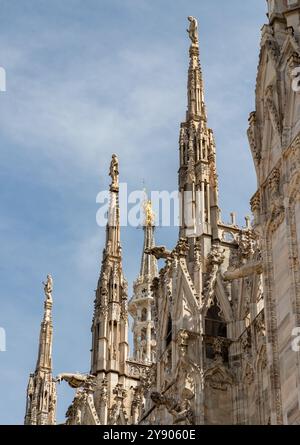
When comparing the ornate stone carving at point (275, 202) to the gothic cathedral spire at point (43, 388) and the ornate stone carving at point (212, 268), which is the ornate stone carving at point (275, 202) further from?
the gothic cathedral spire at point (43, 388)

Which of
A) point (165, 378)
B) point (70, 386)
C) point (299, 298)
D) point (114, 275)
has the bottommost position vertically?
point (299, 298)

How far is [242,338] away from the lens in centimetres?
3322

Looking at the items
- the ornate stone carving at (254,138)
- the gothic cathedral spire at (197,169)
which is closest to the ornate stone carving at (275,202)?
the ornate stone carving at (254,138)

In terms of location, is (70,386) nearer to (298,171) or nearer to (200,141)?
(200,141)

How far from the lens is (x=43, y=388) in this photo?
50125 millimetres

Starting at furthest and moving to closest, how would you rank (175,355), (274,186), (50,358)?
(50,358) < (175,355) < (274,186)

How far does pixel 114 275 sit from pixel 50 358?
634 centimetres

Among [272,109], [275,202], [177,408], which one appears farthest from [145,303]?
[275,202]

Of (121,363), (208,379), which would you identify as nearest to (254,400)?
(208,379)

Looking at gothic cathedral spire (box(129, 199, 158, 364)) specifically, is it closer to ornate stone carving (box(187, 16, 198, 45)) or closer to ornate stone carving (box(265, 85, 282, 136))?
ornate stone carving (box(187, 16, 198, 45))

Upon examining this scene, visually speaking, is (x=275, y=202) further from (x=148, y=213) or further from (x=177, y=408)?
(x=148, y=213)

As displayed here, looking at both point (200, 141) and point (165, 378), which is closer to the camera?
point (165, 378)

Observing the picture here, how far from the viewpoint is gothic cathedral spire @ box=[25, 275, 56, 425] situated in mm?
49219

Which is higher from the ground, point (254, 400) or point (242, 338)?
point (242, 338)
